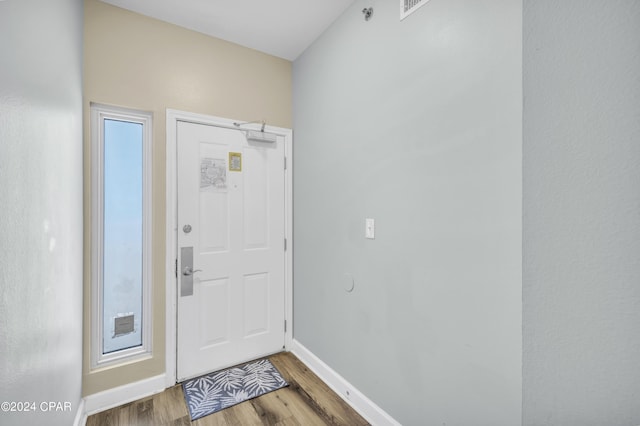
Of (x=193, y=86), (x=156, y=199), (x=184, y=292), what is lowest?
(x=184, y=292)

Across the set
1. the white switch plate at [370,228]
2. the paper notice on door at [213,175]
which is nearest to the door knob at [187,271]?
the paper notice on door at [213,175]

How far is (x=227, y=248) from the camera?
2.38 meters

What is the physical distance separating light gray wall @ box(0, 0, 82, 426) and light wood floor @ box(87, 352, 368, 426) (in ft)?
1.14

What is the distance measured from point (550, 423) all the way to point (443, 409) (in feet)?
2.52

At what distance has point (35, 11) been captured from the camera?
99cm

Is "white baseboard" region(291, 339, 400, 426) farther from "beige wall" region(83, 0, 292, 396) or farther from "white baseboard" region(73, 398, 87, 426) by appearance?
"white baseboard" region(73, 398, 87, 426)

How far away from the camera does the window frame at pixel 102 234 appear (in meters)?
1.91

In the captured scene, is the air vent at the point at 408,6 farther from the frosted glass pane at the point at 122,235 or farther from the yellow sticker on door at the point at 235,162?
the frosted glass pane at the point at 122,235

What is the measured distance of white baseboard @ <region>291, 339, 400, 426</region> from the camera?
1.70 metres

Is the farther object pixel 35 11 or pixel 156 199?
pixel 156 199

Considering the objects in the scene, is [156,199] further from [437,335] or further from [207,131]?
[437,335]

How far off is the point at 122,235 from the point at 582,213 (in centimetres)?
252

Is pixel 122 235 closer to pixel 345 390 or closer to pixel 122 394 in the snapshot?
pixel 122 394

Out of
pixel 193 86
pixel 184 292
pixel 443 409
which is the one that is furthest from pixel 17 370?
pixel 193 86
